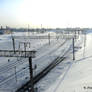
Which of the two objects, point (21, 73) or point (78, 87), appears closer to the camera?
point (78, 87)

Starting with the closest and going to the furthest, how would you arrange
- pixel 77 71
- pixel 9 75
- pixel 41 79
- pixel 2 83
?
pixel 2 83 < pixel 41 79 < pixel 9 75 < pixel 77 71

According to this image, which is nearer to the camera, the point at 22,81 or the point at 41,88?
the point at 41,88

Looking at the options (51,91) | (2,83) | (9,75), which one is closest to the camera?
(51,91)

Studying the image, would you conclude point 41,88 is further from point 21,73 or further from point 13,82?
point 21,73

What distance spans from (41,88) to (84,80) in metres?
4.85

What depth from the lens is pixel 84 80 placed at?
15242 mm

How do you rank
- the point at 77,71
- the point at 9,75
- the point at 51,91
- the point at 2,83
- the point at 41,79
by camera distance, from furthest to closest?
the point at 77,71, the point at 9,75, the point at 41,79, the point at 2,83, the point at 51,91

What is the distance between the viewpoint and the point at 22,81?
15.4 meters

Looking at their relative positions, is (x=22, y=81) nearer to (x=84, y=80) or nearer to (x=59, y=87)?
(x=59, y=87)

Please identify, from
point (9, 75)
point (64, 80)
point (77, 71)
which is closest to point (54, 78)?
point (64, 80)

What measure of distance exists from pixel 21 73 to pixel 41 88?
16.7 ft

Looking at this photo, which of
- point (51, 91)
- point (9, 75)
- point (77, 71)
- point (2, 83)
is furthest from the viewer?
point (77, 71)

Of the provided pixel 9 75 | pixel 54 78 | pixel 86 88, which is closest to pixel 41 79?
pixel 54 78

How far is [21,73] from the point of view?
18.1 meters
